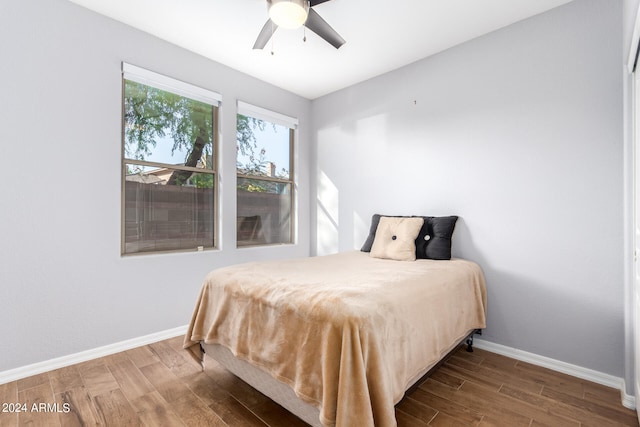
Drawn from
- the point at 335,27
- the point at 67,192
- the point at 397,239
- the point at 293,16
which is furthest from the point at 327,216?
the point at 67,192

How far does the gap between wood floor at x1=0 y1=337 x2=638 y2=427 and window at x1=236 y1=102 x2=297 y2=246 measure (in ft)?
5.62

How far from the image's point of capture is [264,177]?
378cm

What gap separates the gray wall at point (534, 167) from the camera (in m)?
2.08

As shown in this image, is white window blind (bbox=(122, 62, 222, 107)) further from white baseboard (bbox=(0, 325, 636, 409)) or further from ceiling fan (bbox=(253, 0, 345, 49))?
white baseboard (bbox=(0, 325, 636, 409))

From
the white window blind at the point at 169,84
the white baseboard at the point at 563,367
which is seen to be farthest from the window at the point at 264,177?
the white baseboard at the point at 563,367

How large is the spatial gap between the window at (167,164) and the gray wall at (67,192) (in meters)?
0.14

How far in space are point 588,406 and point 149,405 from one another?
8.66ft

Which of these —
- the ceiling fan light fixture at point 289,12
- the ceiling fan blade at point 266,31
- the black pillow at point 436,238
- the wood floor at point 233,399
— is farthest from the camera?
the black pillow at point 436,238

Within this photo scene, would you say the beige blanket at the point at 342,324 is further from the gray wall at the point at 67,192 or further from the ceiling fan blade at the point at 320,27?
the ceiling fan blade at the point at 320,27

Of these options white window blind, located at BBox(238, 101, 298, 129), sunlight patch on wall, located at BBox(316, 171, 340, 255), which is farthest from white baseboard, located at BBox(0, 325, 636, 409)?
white window blind, located at BBox(238, 101, 298, 129)

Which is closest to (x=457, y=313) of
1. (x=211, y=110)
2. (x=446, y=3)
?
(x=446, y=3)

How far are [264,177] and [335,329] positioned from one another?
2775 millimetres

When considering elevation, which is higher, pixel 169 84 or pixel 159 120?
pixel 169 84

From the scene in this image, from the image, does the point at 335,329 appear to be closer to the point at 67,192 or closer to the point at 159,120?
the point at 67,192
